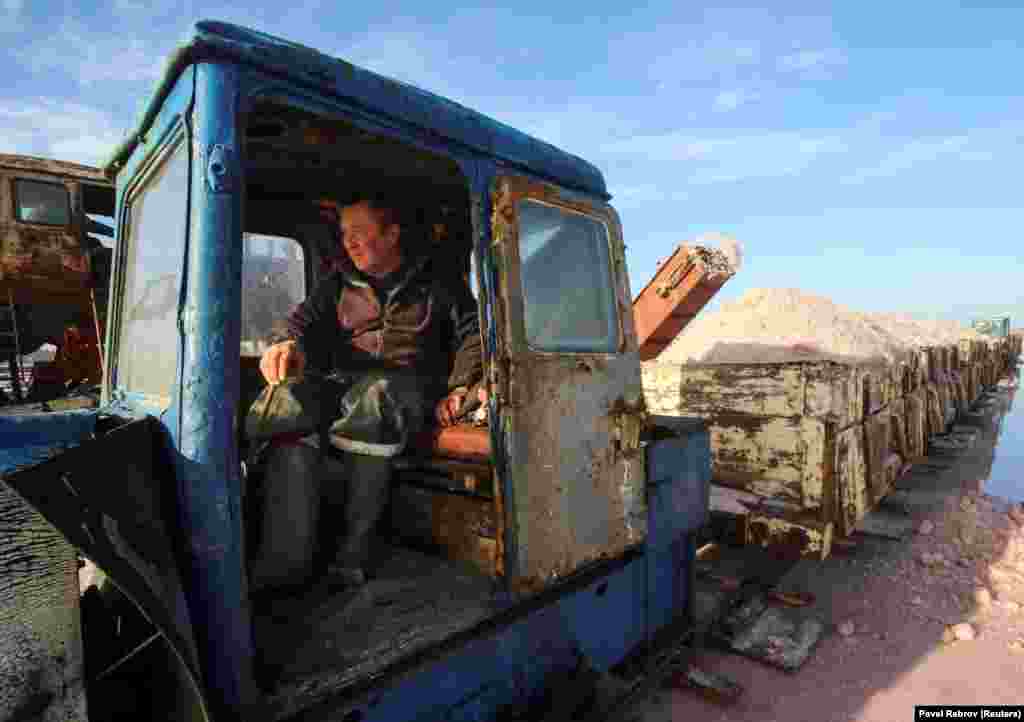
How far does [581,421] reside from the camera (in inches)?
93.1

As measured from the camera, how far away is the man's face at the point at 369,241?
104 inches

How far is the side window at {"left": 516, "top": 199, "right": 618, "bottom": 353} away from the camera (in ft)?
7.46

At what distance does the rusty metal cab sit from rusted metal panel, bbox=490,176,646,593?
0.04 feet

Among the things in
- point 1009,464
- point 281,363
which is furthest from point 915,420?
point 281,363

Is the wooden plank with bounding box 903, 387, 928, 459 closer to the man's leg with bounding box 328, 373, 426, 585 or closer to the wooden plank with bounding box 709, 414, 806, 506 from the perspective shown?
the wooden plank with bounding box 709, 414, 806, 506

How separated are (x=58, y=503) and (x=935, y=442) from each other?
37.5 feet

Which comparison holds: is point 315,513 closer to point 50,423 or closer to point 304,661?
point 304,661

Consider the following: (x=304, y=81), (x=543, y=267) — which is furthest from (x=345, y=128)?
(x=543, y=267)

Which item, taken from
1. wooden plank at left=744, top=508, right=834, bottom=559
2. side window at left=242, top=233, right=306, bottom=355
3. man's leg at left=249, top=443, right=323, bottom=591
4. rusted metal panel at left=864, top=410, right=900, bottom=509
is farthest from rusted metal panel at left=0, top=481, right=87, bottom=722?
rusted metal panel at left=864, top=410, right=900, bottom=509

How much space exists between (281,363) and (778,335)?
7.04m

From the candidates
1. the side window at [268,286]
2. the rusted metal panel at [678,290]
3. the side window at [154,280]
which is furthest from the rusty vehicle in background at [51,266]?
the rusted metal panel at [678,290]

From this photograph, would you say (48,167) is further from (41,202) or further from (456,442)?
(456,442)

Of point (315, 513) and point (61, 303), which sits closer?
point (315, 513)

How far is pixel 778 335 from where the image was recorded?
24.6 feet
